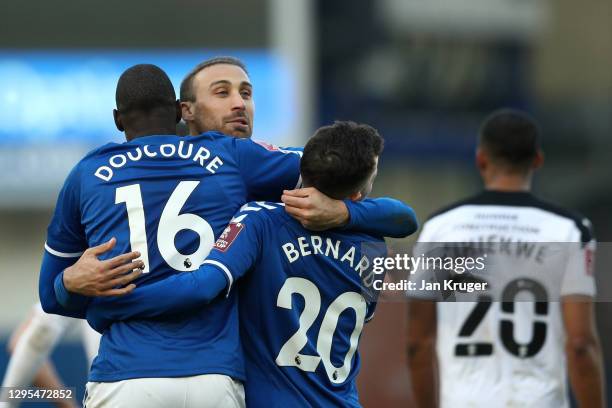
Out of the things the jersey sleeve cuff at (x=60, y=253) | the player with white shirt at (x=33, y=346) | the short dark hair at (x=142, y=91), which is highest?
the short dark hair at (x=142, y=91)

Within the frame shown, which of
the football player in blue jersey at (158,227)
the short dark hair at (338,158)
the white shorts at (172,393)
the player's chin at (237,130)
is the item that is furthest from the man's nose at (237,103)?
the white shorts at (172,393)

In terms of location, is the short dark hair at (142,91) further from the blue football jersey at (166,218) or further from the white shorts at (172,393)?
the white shorts at (172,393)

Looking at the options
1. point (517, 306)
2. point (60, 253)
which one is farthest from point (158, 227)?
point (517, 306)

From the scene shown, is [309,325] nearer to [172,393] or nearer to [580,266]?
[172,393]

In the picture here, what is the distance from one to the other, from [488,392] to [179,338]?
201 centimetres

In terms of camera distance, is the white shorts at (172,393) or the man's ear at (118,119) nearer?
the white shorts at (172,393)

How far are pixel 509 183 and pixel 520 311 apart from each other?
644 millimetres

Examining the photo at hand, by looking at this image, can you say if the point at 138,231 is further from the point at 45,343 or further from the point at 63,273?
the point at 45,343

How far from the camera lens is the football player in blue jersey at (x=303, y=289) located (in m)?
4.96

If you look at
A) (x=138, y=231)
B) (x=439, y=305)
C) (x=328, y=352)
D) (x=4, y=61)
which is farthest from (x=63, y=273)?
(x=4, y=61)

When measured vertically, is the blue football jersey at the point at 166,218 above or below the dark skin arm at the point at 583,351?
above

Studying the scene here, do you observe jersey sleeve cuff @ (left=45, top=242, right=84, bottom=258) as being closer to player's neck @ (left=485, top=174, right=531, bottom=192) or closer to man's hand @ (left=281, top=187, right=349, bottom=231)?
man's hand @ (left=281, top=187, right=349, bottom=231)

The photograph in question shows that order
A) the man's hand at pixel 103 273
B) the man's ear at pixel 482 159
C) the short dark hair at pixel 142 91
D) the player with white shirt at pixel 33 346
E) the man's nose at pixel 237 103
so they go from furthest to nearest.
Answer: the player with white shirt at pixel 33 346 → the man's ear at pixel 482 159 → the man's nose at pixel 237 103 → the short dark hair at pixel 142 91 → the man's hand at pixel 103 273

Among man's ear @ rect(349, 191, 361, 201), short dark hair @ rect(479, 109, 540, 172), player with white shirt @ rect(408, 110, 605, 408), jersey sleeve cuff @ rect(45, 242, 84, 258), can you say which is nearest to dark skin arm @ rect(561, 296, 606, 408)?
player with white shirt @ rect(408, 110, 605, 408)
